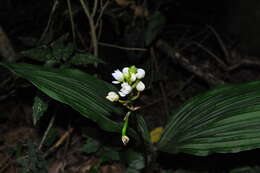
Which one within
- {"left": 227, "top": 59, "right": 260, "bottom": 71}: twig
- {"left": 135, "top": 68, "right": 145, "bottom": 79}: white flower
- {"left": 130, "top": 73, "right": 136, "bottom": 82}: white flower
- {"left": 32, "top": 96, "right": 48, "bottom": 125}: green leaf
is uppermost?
{"left": 227, "top": 59, "right": 260, "bottom": 71}: twig

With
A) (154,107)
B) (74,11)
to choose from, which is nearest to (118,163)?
(154,107)

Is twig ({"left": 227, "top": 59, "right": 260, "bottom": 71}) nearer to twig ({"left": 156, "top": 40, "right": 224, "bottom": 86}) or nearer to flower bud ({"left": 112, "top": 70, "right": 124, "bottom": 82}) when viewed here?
twig ({"left": 156, "top": 40, "right": 224, "bottom": 86})

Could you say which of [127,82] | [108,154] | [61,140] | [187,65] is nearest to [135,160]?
[108,154]

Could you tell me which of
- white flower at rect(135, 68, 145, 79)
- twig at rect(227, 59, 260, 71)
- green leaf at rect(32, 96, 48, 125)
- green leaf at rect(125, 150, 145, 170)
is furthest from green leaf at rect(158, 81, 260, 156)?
twig at rect(227, 59, 260, 71)

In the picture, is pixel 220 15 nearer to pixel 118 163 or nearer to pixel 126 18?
pixel 126 18

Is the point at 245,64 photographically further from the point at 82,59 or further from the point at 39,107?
the point at 39,107

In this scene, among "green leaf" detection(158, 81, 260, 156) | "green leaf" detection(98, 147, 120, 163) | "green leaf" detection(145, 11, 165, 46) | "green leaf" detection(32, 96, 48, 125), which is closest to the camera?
"green leaf" detection(158, 81, 260, 156)

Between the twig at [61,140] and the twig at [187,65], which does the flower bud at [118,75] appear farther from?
the twig at [187,65]
